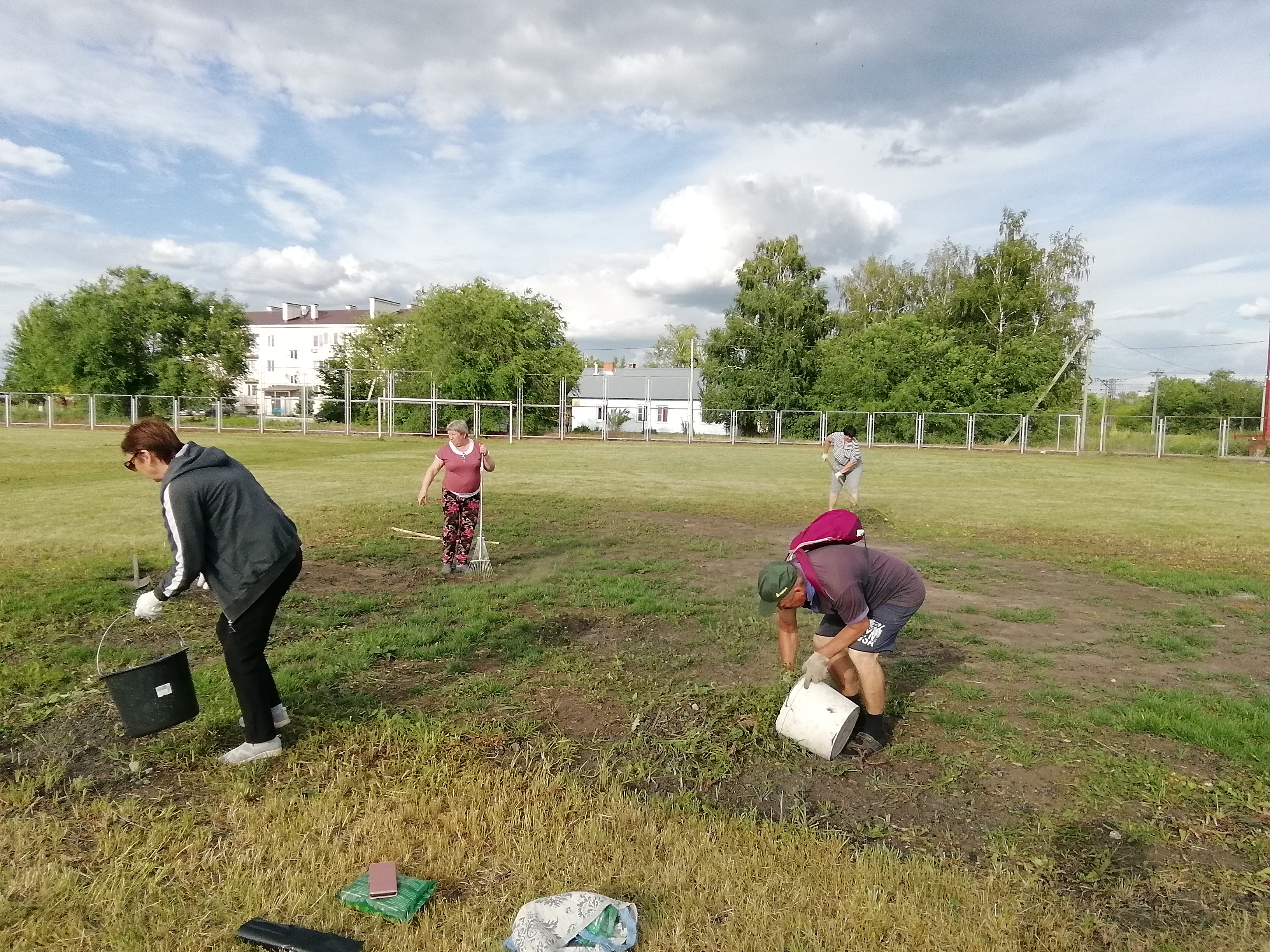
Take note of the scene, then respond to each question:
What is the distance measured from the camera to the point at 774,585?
4188mm

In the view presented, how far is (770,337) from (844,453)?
36733 millimetres

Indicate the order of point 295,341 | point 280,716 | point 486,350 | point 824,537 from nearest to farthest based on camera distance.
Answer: point 824,537, point 280,716, point 486,350, point 295,341

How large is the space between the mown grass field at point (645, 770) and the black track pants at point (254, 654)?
0.22 metres

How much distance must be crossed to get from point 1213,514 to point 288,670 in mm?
17275

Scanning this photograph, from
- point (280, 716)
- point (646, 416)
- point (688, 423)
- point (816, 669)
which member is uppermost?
point (646, 416)

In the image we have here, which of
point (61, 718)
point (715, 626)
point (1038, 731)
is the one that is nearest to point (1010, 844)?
point (1038, 731)

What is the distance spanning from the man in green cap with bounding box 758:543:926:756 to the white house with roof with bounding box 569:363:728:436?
169ft

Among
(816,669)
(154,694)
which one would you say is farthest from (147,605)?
(816,669)

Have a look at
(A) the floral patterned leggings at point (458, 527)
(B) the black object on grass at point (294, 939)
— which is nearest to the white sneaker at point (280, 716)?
(B) the black object on grass at point (294, 939)

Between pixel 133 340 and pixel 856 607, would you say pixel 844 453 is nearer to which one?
pixel 856 607

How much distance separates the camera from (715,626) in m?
7.14

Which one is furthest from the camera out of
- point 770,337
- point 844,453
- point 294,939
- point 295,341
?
point 295,341

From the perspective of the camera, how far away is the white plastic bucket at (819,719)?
4.50 metres

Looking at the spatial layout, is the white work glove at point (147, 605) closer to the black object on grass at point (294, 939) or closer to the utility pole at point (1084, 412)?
the black object on grass at point (294, 939)
